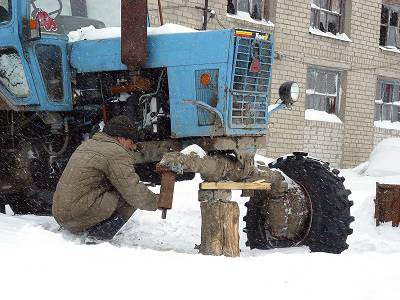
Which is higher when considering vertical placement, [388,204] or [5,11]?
[5,11]

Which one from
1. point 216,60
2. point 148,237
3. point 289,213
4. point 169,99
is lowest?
point 148,237

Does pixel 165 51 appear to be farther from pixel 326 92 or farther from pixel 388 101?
pixel 388 101

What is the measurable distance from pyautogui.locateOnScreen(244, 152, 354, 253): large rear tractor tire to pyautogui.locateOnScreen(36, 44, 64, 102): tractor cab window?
196 cm

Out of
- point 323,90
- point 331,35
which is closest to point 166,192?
point 323,90

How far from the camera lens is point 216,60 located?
4.79m

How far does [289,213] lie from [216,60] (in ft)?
4.66

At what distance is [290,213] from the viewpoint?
5.17 m

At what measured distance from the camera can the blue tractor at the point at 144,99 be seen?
4.83 m

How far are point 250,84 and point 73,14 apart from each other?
1837 millimetres

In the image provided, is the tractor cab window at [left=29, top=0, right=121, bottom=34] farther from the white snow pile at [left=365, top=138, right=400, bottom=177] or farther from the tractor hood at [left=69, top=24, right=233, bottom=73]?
the white snow pile at [left=365, top=138, right=400, bottom=177]

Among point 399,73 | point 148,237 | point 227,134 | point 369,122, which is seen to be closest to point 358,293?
point 227,134

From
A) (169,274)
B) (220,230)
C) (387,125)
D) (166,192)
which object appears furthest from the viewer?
(387,125)

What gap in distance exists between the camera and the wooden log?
4.51m

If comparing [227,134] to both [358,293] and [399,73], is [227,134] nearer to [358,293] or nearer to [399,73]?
[358,293]
